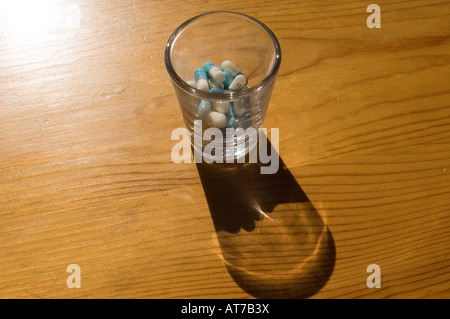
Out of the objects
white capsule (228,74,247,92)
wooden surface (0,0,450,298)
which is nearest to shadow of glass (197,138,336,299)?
wooden surface (0,0,450,298)

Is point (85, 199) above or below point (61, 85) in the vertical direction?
below

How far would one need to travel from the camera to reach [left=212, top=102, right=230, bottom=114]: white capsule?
49cm

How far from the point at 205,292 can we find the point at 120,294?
10 centimetres

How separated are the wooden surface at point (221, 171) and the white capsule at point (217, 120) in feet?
0.27

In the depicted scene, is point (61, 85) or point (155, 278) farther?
point (61, 85)

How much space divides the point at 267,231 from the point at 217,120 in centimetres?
15

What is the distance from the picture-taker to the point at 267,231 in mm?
540

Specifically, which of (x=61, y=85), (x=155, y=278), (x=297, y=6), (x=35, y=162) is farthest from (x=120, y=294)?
(x=297, y=6)

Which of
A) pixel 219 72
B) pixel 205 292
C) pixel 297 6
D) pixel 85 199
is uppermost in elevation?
pixel 297 6

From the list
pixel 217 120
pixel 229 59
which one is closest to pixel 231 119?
pixel 217 120

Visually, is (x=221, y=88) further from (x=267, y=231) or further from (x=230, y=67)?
(x=267, y=231)

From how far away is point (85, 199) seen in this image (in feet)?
1.82

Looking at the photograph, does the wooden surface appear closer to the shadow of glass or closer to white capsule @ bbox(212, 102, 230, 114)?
the shadow of glass

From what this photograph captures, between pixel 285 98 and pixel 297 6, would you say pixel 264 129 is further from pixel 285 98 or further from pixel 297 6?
pixel 297 6
